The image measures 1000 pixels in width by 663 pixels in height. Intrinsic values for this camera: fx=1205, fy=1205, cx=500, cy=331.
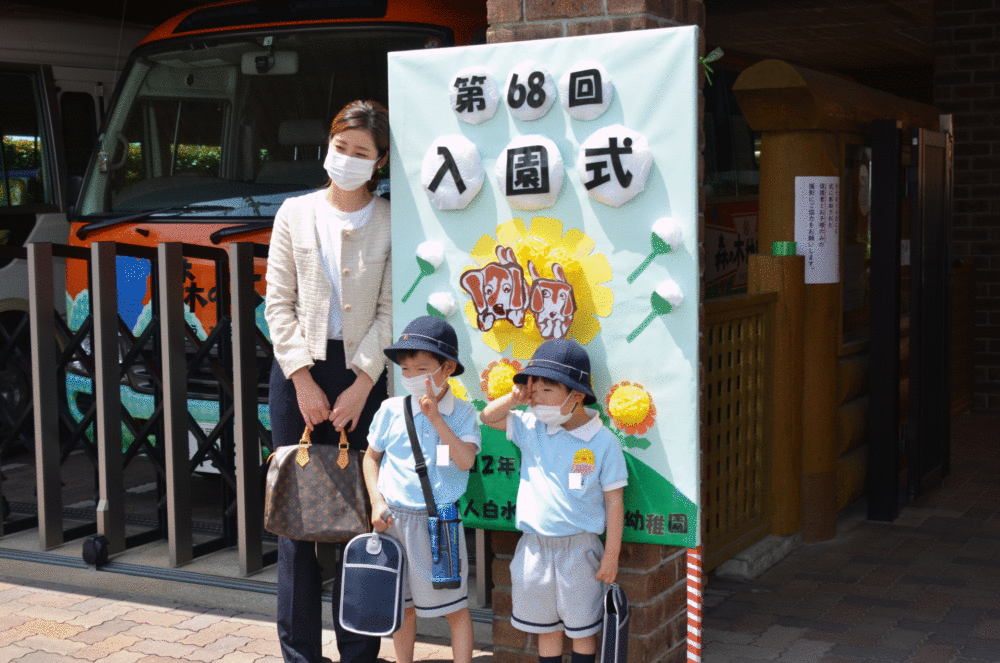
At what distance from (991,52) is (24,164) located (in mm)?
7796

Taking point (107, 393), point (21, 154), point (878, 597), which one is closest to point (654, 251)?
point (878, 597)

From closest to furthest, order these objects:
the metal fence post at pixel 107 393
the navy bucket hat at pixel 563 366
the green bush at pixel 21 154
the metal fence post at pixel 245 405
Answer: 1. the navy bucket hat at pixel 563 366
2. the metal fence post at pixel 245 405
3. the metal fence post at pixel 107 393
4. the green bush at pixel 21 154

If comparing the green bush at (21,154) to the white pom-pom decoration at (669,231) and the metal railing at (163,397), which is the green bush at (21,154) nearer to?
the metal railing at (163,397)

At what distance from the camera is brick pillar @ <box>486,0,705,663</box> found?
372 centimetres

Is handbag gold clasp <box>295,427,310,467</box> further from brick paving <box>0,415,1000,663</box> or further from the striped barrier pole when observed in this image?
the striped barrier pole

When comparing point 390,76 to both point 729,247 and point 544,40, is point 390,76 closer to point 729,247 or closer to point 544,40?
point 544,40

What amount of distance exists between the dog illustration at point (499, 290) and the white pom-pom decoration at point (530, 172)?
171 mm

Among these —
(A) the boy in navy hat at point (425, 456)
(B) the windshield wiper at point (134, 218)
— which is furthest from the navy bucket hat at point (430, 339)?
(B) the windshield wiper at point (134, 218)

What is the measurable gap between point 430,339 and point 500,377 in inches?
10.5

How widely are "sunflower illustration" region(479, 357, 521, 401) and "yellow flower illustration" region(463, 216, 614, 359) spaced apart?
0.04 meters

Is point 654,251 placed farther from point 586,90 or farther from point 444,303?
point 444,303

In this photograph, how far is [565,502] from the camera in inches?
140

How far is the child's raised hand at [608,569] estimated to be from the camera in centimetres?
353

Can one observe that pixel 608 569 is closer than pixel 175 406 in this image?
Yes
